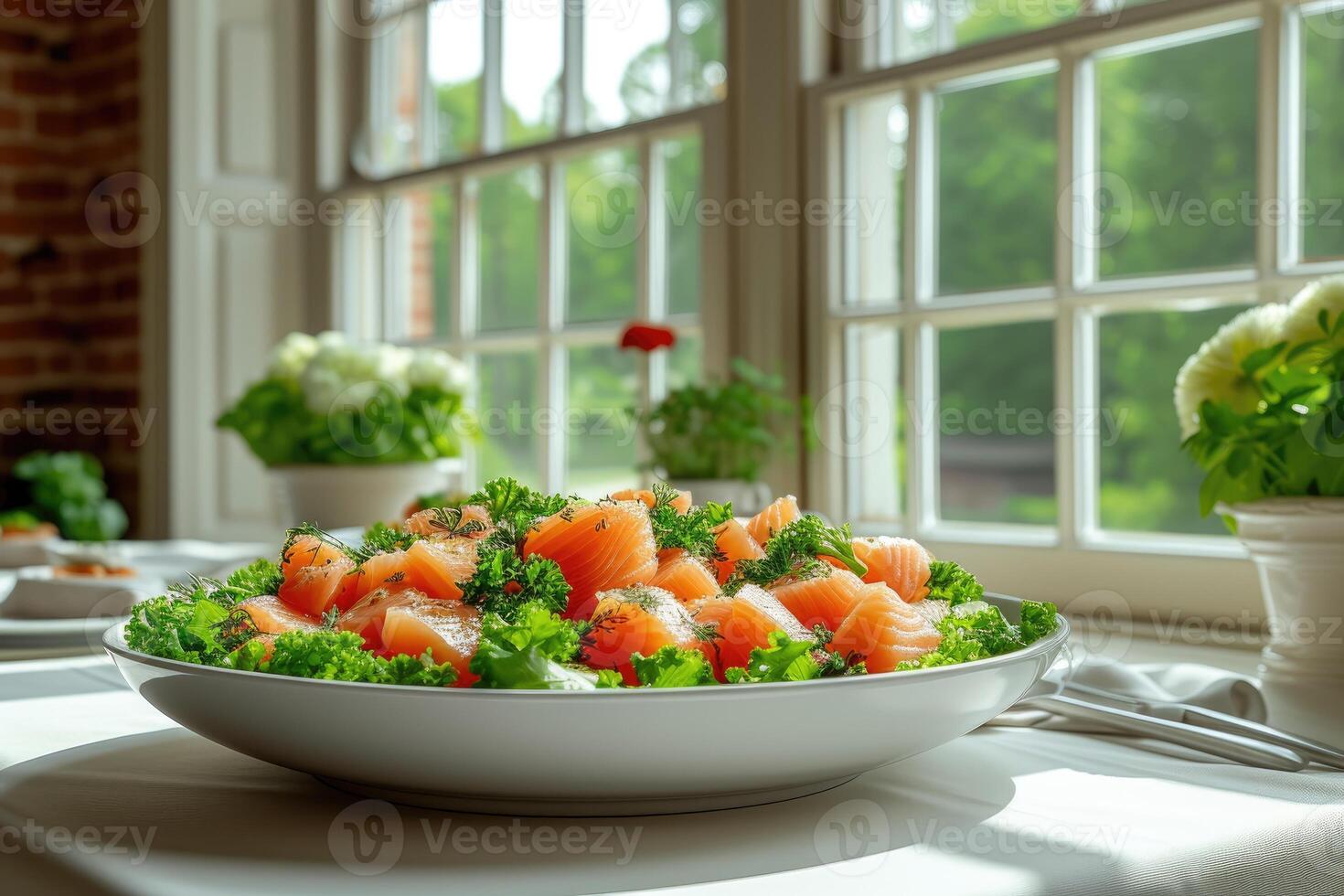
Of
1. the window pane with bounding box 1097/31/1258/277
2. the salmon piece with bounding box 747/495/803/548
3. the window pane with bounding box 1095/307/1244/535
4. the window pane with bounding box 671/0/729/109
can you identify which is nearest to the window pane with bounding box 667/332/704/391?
the window pane with bounding box 671/0/729/109

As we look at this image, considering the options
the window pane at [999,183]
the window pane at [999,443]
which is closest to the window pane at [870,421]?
the window pane at [999,443]

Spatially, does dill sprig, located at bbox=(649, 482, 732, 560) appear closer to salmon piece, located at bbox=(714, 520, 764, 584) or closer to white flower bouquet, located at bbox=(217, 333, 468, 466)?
salmon piece, located at bbox=(714, 520, 764, 584)

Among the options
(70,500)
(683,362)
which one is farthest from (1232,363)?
(70,500)

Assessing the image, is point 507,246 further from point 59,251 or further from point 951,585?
point 951,585

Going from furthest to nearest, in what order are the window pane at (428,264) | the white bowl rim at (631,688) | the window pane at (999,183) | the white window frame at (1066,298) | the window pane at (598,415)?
1. the window pane at (999,183)
2. the window pane at (428,264)
3. the window pane at (598,415)
4. the white window frame at (1066,298)
5. the white bowl rim at (631,688)

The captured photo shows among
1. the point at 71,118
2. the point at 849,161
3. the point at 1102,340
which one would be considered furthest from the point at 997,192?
the point at 849,161

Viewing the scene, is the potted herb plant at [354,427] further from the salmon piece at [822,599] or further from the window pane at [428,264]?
the salmon piece at [822,599]

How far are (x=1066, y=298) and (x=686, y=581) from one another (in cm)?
112

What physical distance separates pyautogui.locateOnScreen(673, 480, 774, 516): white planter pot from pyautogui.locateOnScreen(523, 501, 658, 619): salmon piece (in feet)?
3.47

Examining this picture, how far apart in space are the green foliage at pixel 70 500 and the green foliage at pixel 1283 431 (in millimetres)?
2674

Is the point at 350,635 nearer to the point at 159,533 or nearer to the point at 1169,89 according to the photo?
the point at 159,533

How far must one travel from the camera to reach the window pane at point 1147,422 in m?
15.1

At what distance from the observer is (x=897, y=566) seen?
24.8 inches

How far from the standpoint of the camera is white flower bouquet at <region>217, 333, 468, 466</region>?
181 centimetres
